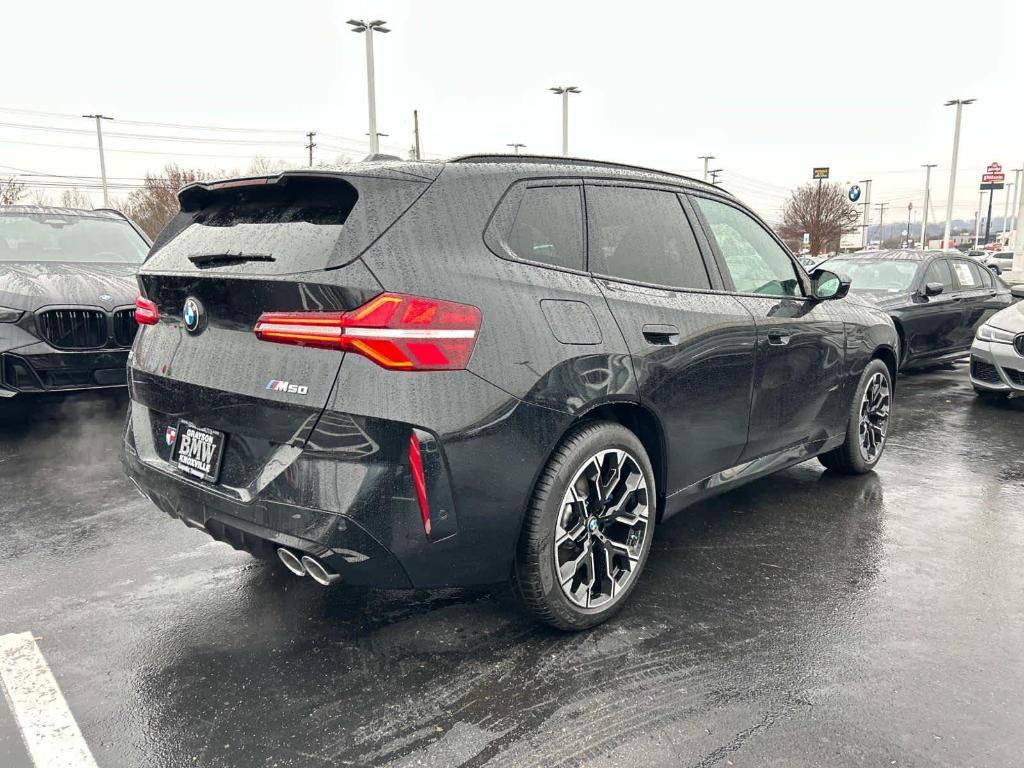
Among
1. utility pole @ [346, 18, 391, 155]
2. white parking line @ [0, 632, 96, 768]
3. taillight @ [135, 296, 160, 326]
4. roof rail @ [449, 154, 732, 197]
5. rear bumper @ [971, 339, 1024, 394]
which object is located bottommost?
white parking line @ [0, 632, 96, 768]

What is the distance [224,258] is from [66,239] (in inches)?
212

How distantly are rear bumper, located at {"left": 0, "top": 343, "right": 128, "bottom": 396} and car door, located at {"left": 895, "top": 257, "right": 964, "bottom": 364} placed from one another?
8047 millimetres

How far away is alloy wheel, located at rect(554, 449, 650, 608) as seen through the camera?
9.26 ft

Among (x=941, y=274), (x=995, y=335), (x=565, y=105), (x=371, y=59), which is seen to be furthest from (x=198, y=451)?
(x=565, y=105)

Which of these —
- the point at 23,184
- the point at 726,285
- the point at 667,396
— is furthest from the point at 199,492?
the point at 23,184

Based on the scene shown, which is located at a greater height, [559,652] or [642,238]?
[642,238]

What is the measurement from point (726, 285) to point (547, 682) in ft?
6.76

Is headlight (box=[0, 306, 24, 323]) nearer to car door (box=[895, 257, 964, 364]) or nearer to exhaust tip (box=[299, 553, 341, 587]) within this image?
exhaust tip (box=[299, 553, 341, 587])

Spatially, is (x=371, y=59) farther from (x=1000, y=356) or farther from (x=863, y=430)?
(x=863, y=430)

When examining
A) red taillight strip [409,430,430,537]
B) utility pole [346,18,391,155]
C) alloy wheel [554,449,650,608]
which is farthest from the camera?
utility pole [346,18,391,155]

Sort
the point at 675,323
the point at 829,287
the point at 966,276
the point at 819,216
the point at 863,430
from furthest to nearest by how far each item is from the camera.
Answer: the point at 819,216 → the point at 966,276 → the point at 863,430 → the point at 829,287 → the point at 675,323

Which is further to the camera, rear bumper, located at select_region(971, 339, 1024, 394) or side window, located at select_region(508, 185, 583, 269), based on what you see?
rear bumper, located at select_region(971, 339, 1024, 394)

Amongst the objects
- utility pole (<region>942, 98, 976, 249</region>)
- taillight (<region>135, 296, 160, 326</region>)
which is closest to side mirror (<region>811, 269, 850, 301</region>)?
taillight (<region>135, 296, 160, 326</region>)

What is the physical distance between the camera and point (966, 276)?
9.93 m
